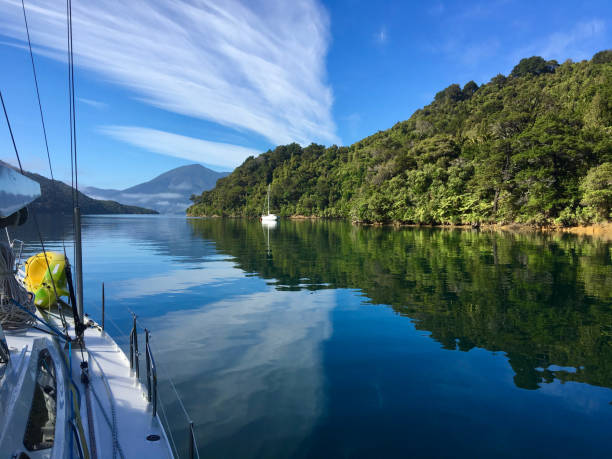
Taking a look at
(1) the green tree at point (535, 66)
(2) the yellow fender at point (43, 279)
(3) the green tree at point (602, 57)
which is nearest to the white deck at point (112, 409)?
(2) the yellow fender at point (43, 279)

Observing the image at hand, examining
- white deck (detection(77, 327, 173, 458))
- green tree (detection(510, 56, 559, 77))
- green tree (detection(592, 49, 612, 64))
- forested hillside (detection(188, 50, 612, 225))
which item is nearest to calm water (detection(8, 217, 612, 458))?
white deck (detection(77, 327, 173, 458))

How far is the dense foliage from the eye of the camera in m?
8.28

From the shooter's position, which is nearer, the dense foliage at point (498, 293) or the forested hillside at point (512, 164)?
the dense foliage at point (498, 293)

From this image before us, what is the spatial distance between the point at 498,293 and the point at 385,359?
315 inches

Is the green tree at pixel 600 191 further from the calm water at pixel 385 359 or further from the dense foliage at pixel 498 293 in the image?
the calm water at pixel 385 359

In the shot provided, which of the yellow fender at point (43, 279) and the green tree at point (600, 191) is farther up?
the green tree at point (600, 191)

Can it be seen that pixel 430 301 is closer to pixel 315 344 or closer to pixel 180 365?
pixel 315 344

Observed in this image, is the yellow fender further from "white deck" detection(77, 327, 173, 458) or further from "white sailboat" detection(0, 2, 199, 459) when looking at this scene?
"white deck" detection(77, 327, 173, 458)

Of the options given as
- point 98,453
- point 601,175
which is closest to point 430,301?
point 98,453

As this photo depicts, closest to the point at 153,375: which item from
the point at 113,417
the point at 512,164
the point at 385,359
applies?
the point at 113,417

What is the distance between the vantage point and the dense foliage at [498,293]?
828 cm

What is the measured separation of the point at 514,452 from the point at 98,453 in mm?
5346

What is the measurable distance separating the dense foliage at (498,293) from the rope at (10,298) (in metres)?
9.76

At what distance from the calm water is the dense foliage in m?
0.07
